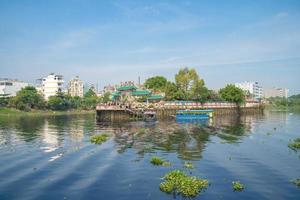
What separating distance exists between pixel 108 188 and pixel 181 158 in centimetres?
1242

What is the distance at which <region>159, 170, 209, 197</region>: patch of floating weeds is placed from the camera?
21.2 m

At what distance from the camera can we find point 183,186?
21.7 metres

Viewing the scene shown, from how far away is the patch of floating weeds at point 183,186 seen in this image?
69.7ft

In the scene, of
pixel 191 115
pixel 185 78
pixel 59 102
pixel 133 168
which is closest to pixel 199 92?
pixel 185 78

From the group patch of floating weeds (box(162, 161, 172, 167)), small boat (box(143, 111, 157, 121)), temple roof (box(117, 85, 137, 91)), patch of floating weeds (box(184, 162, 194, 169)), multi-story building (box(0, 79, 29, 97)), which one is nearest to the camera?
patch of floating weeds (box(184, 162, 194, 169))

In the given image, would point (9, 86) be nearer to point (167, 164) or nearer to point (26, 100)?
point (26, 100)

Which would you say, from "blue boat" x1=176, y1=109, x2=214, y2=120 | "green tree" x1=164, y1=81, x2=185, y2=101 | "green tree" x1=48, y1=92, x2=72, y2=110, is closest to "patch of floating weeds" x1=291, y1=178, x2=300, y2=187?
"blue boat" x1=176, y1=109, x2=214, y2=120

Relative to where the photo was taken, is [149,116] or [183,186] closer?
[183,186]

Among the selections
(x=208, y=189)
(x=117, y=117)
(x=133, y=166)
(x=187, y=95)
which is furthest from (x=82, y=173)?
(x=187, y=95)

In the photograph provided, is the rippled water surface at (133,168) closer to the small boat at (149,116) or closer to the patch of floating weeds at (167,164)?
the patch of floating weeds at (167,164)

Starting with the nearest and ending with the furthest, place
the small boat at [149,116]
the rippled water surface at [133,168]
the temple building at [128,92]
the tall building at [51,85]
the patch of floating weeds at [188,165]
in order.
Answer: the rippled water surface at [133,168] < the patch of floating weeds at [188,165] < the small boat at [149,116] < the temple building at [128,92] < the tall building at [51,85]

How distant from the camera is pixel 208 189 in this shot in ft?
73.7

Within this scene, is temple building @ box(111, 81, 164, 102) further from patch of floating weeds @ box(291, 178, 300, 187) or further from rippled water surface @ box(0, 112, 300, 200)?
patch of floating weeds @ box(291, 178, 300, 187)

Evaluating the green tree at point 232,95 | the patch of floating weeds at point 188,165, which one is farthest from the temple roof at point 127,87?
the patch of floating weeds at point 188,165
